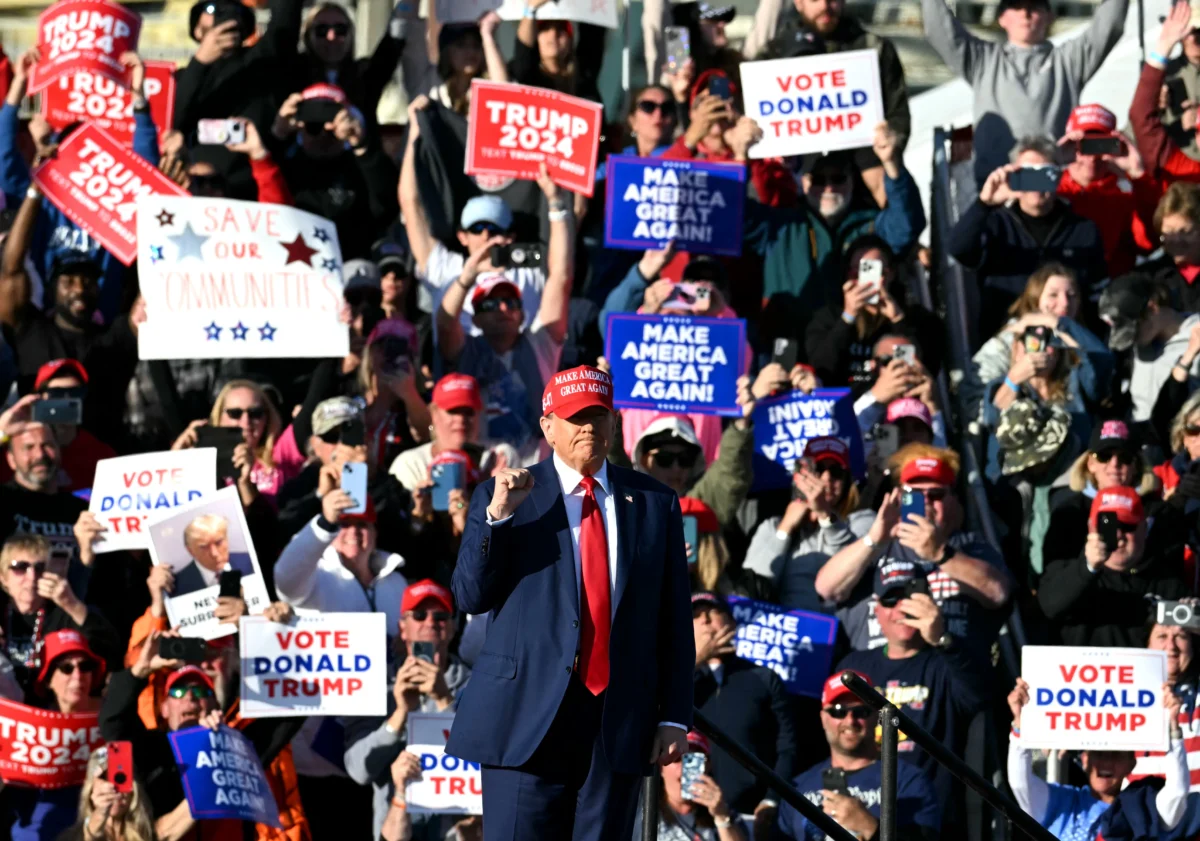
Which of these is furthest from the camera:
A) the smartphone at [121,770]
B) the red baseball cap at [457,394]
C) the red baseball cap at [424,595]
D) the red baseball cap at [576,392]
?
the red baseball cap at [457,394]

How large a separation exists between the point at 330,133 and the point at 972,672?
4374 millimetres

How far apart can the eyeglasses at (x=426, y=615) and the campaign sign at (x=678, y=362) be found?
64.9 inches

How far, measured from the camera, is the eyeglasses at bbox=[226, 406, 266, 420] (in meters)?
10.9

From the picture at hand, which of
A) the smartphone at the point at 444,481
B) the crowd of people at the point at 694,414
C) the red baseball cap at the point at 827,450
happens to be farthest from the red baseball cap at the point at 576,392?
the red baseball cap at the point at 827,450

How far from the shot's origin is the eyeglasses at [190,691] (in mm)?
9680

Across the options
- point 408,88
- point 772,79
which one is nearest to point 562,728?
point 772,79

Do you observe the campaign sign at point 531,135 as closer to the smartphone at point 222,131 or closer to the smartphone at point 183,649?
the smartphone at point 222,131

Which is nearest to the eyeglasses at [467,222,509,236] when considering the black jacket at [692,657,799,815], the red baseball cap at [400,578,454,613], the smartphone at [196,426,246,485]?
the smartphone at [196,426,246,485]

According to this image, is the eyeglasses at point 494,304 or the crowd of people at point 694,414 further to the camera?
the eyeglasses at point 494,304

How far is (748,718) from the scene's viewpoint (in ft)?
32.3

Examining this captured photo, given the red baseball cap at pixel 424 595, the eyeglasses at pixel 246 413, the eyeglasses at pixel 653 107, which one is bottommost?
the red baseball cap at pixel 424 595

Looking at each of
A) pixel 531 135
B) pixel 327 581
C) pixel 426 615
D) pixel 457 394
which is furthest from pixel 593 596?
pixel 531 135

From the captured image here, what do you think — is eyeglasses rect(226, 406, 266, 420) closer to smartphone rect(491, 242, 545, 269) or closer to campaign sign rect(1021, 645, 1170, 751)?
smartphone rect(491, 242, 545, 269)

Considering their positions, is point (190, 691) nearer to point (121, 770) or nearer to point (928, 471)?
point (121, 770)
